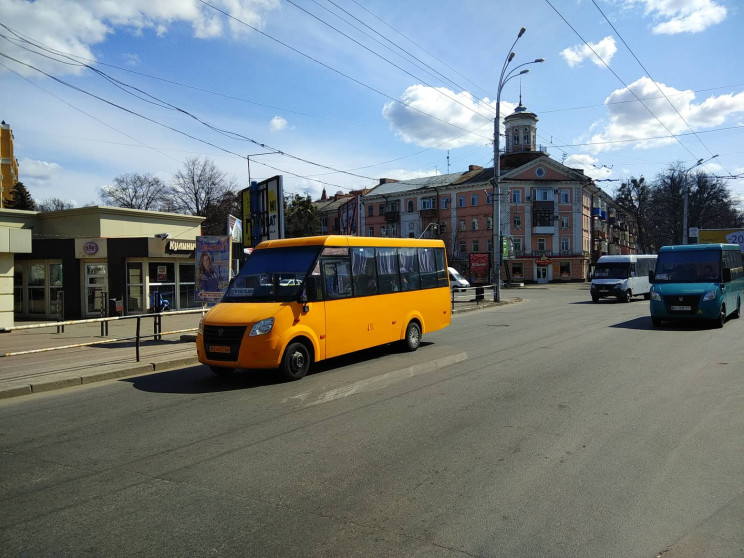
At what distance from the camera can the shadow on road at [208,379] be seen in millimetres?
8585

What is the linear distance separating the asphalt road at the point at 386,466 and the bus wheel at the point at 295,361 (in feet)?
0.67

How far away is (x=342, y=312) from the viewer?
994 cm

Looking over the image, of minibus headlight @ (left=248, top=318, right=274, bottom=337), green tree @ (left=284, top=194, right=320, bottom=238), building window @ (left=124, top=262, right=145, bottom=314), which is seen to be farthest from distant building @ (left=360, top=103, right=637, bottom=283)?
minibus headlight @ (left=248, top=318, right=274, bottom=337)

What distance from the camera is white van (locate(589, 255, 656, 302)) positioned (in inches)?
1065

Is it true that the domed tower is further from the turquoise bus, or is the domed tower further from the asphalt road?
the asphalt road

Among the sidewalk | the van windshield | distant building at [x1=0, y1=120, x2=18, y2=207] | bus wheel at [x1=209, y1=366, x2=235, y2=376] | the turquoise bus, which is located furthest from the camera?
distant building at [x1=0, y1=120, x2=18, y2=207]

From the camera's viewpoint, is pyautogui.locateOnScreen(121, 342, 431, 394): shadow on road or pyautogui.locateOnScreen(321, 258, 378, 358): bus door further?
pyautogui.locateOnScreen(321, 258, 378, 358): bus door

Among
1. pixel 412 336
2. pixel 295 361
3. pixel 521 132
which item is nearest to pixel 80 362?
pixel 295 361

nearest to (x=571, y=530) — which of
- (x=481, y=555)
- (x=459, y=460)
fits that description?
(x=481, y=555)

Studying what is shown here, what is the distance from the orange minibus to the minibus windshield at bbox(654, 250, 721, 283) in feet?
27.7

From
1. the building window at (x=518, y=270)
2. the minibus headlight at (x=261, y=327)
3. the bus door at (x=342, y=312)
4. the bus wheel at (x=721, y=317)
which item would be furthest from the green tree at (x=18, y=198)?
the bus wheel at (x=721, y=317)

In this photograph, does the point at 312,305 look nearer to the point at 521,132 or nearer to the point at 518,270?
the point at 518,270

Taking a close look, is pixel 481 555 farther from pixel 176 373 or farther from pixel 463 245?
pixel 463 245

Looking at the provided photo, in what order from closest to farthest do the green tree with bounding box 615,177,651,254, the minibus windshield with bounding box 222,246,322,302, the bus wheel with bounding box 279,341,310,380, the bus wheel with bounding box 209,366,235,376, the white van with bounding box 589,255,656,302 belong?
the bus wheel with bounding box 279,341,310,380
the minibus windshield with bounding box 222,246,322,302
the bus wheel with bounding box 209,366,235,376
the white van with bounding box 589,255,656,302
the green tree with bounding box 615,177,651,254
